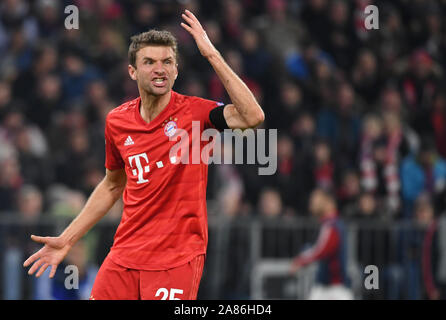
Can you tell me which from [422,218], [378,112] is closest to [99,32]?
[378,112]

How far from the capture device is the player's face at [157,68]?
5.35 meters

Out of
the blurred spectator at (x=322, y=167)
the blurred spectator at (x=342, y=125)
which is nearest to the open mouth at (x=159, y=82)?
the blurred spectator at (x=322, y=167)

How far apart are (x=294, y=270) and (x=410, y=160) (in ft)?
10.4

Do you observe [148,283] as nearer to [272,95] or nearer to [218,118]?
[218,118]

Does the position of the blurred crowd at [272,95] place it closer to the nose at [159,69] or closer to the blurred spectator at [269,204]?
the blurred spectator at [269,204]

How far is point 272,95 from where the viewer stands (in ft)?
46.2

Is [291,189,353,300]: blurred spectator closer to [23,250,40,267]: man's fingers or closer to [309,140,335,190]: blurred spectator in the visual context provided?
[309,140,335,190]: blurred spectator

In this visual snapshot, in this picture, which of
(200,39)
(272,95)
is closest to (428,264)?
(272,95)

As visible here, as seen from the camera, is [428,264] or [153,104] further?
[428,264]

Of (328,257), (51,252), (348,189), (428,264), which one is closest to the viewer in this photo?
(51,252)

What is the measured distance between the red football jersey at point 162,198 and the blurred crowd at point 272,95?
502cm

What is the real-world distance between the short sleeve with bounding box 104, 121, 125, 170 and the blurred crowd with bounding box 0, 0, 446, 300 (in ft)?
15.1

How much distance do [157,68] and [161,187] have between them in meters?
0.75
